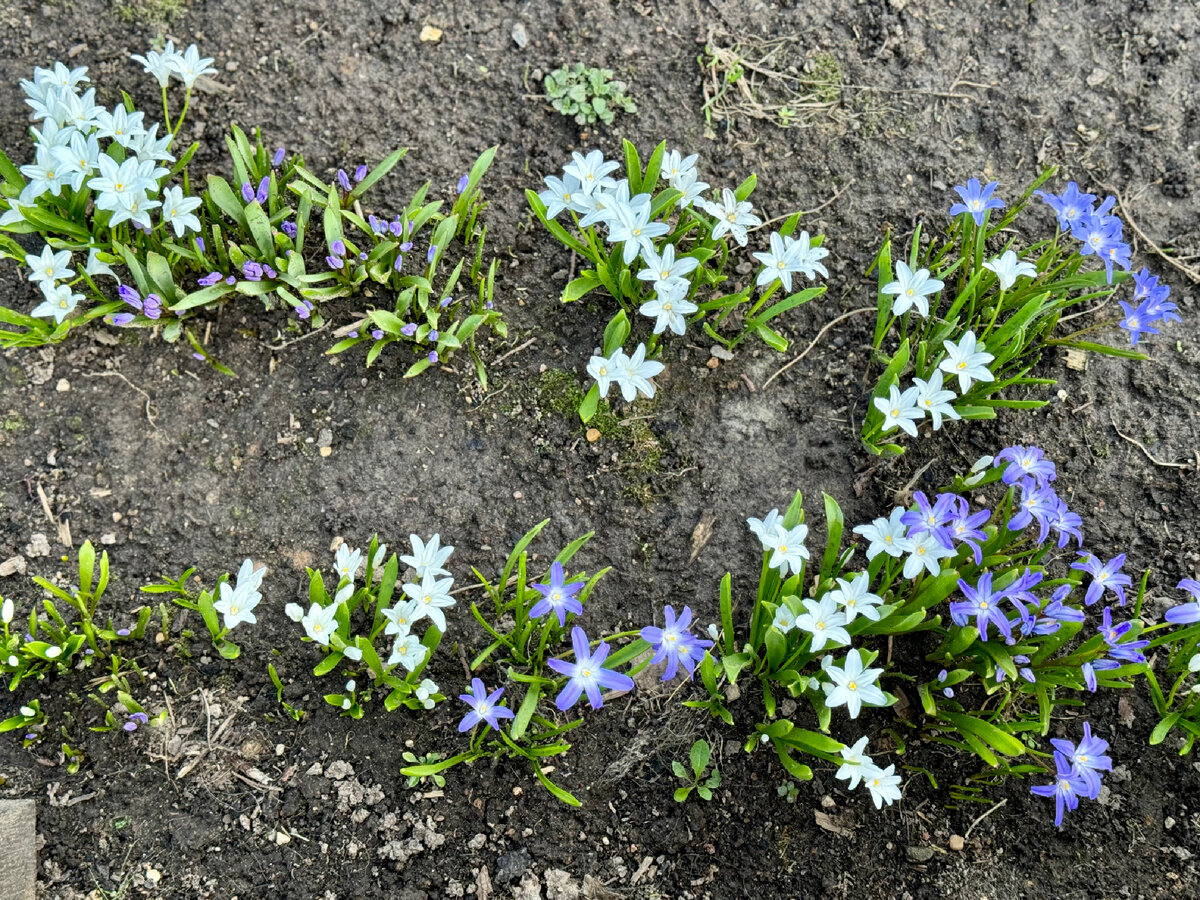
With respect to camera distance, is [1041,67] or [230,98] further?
[1041,67]

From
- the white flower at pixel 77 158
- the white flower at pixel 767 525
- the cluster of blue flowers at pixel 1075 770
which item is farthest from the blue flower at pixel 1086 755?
the white flower at pixel 77 158

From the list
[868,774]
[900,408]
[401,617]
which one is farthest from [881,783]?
[401,617]

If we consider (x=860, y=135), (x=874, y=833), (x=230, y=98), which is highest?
(x=860, y=135)

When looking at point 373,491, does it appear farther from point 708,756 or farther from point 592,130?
point 592,130

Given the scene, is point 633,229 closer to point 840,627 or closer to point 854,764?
point 840,627

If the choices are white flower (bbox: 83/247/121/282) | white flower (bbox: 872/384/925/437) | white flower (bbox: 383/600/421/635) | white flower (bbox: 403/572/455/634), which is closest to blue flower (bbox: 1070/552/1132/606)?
white flower (bbox: 872/384/925/437)

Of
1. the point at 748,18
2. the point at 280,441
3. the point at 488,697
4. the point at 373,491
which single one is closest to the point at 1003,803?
the point at 488,697

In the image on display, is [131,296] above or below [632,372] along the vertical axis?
below
